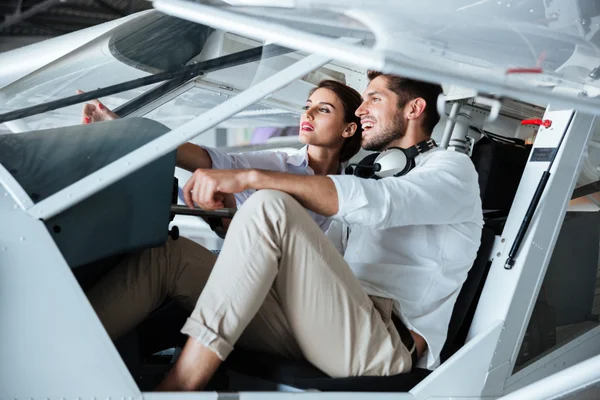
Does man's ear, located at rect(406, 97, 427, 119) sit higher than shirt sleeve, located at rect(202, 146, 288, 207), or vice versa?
man's ear, located at rect(406, 97, 427, 119)

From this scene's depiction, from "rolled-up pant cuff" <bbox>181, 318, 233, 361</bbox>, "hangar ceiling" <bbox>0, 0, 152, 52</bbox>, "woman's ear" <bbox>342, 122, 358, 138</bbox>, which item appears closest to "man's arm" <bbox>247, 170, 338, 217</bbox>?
"rolled-up pant cuff" <bbox>181, 318, 233, 361</bbox>

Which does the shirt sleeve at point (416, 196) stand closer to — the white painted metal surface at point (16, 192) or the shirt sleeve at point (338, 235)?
the shirt sleeve at point (338, 235)

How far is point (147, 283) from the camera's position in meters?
1.76

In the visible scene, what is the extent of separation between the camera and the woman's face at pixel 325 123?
2.33 meters

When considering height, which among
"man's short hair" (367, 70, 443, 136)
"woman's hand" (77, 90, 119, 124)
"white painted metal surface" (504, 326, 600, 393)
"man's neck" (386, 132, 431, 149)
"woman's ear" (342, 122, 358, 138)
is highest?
"man's short hair" (367, 70, 443, 136)

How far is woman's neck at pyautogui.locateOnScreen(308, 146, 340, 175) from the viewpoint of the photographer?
2.36m

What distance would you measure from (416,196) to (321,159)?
0.72 metres

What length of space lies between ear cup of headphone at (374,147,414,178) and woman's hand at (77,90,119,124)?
720 millimetres

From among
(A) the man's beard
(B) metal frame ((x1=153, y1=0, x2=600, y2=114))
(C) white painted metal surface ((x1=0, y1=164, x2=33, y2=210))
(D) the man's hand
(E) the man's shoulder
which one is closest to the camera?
(B) metal frame ((x1=153, y1=0, x2=600, y2=114))

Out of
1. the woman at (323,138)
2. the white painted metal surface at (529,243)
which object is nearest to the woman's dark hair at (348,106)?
the woman at (323,138)

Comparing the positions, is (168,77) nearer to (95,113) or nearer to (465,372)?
(95,113)

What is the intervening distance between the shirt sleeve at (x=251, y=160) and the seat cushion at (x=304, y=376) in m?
0.63

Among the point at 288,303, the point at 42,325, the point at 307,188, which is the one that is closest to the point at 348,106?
the point at 307,188

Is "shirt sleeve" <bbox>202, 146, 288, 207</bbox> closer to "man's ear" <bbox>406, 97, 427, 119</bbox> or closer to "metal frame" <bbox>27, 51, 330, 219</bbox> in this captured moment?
"man's ear" <bbox>406, 97, 427, 119</bbox>
